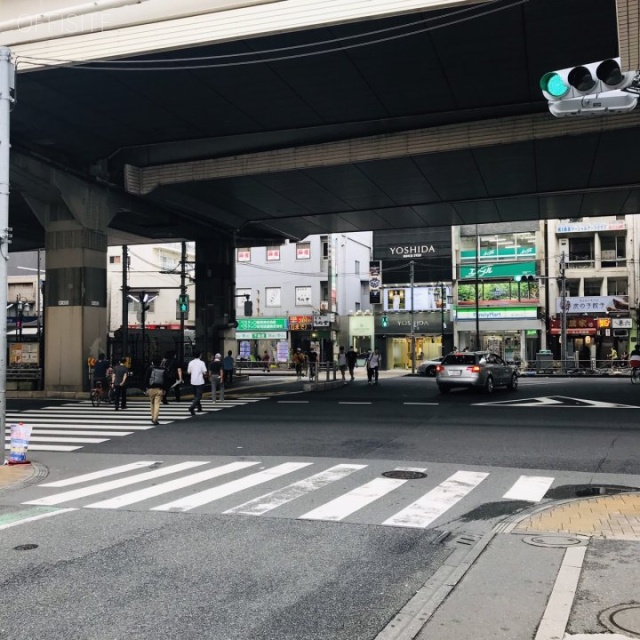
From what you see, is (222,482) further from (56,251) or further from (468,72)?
(56,251)

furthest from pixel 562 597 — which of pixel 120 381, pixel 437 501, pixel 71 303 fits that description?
pixel 71 303

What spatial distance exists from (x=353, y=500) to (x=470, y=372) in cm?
1821

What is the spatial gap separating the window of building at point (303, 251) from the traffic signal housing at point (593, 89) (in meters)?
50.4

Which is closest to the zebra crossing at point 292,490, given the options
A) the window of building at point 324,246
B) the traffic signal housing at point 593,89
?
the traffic signal housing at point 593,89

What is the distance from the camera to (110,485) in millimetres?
10062

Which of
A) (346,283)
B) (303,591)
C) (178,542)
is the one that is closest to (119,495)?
(178,542)

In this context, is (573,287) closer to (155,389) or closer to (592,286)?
(592,286)

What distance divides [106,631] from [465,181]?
25347 mm

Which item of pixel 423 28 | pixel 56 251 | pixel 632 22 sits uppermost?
pixel 423 28

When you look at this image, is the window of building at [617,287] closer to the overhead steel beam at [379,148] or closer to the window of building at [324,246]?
the window of building at [324,246]

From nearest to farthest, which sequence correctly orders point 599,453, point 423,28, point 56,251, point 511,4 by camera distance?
point 599,453
point 511,4
point 423,28
point 56,251

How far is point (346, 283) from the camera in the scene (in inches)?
2450

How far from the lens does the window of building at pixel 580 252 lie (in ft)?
169

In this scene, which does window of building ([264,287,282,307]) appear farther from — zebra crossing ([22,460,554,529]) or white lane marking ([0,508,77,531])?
white lane marking ([0,508,77,531])
